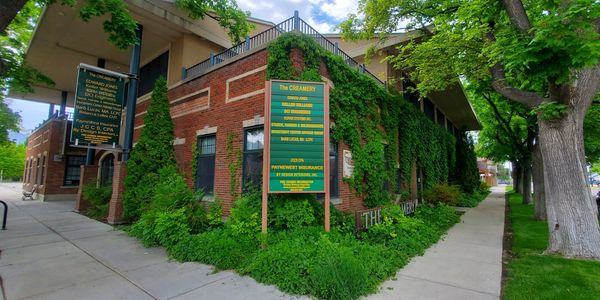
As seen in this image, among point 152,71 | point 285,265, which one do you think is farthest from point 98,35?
point 285,265

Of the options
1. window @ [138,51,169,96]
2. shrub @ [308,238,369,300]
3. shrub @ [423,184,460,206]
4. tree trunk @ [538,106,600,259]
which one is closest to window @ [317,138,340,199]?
shrub @ [308,238,369,300]

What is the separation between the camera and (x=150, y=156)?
35.3ft

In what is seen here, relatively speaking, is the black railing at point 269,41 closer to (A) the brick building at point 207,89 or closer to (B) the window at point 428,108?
(A) the brick building at point 207,89

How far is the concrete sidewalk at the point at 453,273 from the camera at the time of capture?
4.60 meters

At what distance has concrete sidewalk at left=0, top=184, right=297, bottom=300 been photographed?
4.54 metres

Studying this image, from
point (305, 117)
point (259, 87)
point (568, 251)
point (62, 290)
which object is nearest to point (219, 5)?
point (259, 87)

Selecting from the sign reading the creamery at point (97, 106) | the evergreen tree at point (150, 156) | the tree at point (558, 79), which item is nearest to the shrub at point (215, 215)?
the evergreen tree at point (150, 156)

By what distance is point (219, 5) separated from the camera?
38.7 ft

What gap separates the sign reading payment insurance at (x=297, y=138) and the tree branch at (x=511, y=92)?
16.9 ft

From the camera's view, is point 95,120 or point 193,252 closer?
point 193,252

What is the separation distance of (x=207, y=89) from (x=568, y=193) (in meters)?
10.8

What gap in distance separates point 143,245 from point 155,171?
13.0 ft

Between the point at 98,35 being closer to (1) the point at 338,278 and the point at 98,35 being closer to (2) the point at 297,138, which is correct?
(2) the point at 297,138

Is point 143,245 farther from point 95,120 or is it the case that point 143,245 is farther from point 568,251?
point 568,251
